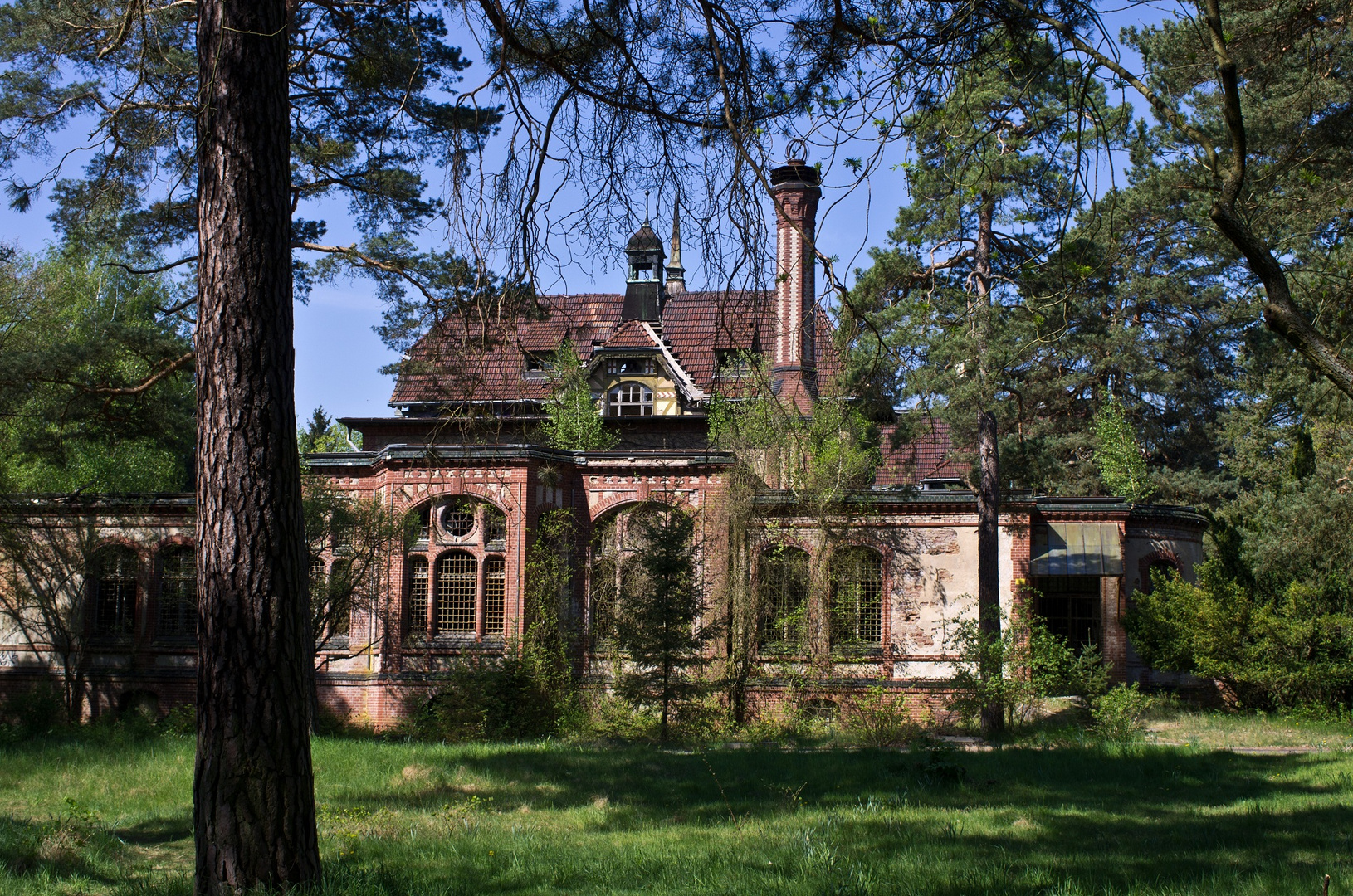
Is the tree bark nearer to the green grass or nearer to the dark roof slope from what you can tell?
the green grass

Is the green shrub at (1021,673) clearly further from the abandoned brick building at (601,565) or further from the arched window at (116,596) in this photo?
the arched window at (116,596)

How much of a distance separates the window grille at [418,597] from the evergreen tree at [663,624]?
5582 mm

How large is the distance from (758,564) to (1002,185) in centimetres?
754

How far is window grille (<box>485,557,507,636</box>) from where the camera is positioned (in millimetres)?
20891

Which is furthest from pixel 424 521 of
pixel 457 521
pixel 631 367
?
pixel 631 367

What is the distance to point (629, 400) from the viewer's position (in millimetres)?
33062

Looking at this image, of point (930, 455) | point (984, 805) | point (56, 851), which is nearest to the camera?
point (56, 851)

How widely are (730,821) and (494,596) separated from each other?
41.7 ft

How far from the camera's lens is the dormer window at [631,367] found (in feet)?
109

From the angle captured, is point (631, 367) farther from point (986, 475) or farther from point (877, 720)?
point (877, 720)

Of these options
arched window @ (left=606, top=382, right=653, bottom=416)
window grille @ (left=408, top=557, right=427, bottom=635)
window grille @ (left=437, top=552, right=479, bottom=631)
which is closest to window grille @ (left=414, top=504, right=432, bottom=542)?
window grille @ (left=408, top=557, right=427, bottom=635)

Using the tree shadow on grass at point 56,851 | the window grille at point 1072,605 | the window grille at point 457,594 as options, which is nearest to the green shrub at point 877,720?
the window grille at point 1072,605

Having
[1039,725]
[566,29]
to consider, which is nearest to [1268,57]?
[566,29]

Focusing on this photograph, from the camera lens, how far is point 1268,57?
782 cm
